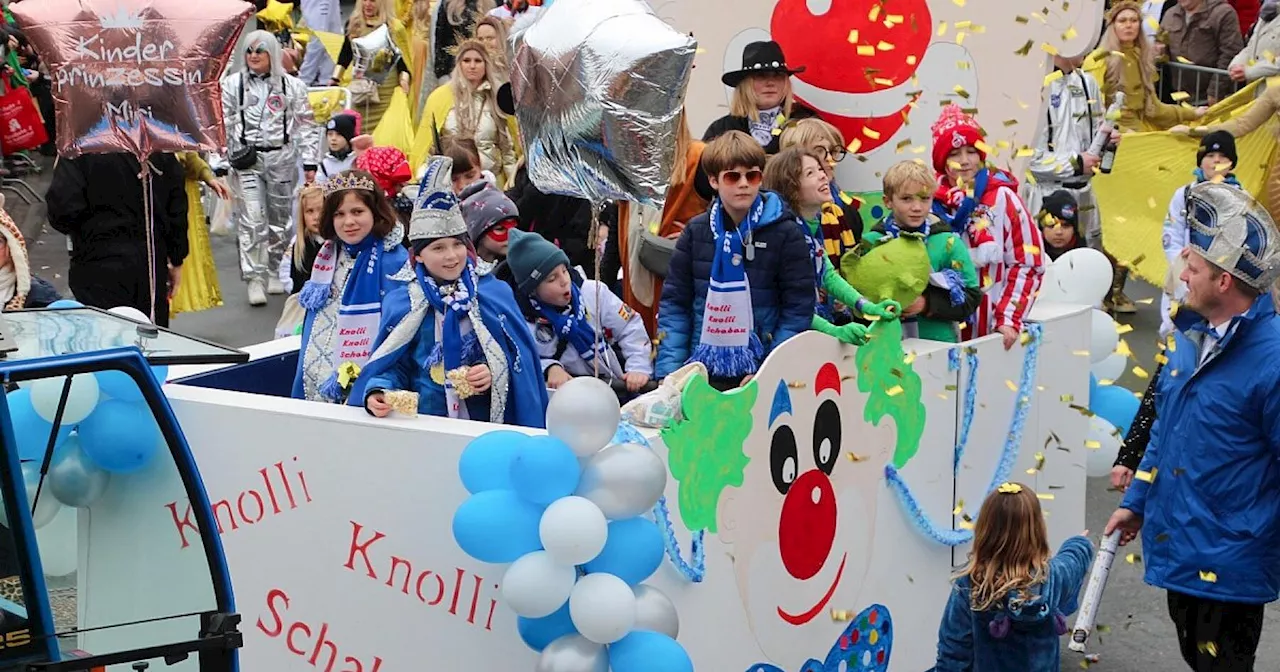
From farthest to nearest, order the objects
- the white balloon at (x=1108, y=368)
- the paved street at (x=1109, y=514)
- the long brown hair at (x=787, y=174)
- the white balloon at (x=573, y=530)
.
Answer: the white balloon at (x=1108, y=368) < the paved street at (x=1109, y=514) < the long brown hair at (x=787, y=174) < the white balloon at (x=573, y=530)

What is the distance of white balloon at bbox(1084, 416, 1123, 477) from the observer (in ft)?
26.0

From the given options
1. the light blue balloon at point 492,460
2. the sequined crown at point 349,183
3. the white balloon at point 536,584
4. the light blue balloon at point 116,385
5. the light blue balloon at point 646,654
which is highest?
the sequined crown at point 349,183

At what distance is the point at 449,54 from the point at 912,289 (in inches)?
354

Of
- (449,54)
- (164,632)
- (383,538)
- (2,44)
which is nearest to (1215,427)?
(383,538)

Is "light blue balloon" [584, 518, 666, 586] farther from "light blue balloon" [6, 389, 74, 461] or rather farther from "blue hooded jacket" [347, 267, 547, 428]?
"light blue balloon" [6, 389, 74, 461]

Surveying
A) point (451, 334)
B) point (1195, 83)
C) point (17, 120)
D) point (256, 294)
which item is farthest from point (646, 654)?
point (17, 120)

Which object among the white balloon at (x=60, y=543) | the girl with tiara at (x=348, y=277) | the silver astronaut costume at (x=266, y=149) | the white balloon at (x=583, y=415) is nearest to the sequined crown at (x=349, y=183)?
the girl with tiara at (x=348, y=277)

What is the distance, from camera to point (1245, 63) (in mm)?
13383

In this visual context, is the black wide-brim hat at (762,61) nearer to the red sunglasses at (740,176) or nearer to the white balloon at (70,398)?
the red sunglasses at (740,176)

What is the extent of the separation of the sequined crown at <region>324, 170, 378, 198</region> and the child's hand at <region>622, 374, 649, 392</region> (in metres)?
1.16

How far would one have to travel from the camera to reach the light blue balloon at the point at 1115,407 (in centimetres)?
810

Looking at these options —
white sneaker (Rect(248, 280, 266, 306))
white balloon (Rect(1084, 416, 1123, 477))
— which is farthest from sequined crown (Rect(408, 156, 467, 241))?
white sneaker (Rect(248, 280, 266, 306))

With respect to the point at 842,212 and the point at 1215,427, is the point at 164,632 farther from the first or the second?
the point at 842,212

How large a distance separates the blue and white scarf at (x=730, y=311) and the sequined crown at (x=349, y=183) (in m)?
1.27
